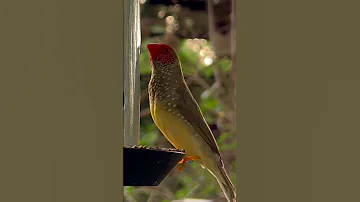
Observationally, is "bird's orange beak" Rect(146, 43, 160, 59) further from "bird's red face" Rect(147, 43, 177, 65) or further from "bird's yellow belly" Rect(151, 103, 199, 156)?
"bird's yellow belly" Rect(151, 103, 199, 156)

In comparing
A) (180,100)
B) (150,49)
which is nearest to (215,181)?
(180,100)

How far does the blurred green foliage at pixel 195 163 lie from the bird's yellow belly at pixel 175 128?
1.2 inches

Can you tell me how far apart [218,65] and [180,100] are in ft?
0.55

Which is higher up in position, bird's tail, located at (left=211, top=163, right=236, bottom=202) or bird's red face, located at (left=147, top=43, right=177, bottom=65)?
bird's red face, located at (left=147, top=43, right=177, bottom=65)

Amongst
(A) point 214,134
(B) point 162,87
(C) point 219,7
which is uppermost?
(C) point 219,7

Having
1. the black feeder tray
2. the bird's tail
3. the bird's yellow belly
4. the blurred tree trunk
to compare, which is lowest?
the bird's tail

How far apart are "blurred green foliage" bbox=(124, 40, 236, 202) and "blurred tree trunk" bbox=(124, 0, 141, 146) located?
0.02m

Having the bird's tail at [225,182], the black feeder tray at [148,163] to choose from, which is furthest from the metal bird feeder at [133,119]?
the bird's tail at [225,182]

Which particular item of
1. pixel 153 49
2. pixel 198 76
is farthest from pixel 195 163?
pixel 153 49

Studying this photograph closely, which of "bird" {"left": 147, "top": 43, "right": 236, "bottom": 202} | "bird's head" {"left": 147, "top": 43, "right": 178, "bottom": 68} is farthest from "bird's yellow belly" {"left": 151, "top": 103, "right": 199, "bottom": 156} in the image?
"bird's head" {"left": 147, "top": 43, "right": 178, "bottom": 68}

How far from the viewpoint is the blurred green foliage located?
196cm

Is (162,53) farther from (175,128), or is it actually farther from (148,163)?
(148,163)

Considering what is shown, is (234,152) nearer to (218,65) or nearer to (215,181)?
(215,181)

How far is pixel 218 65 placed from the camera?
6.53ft
